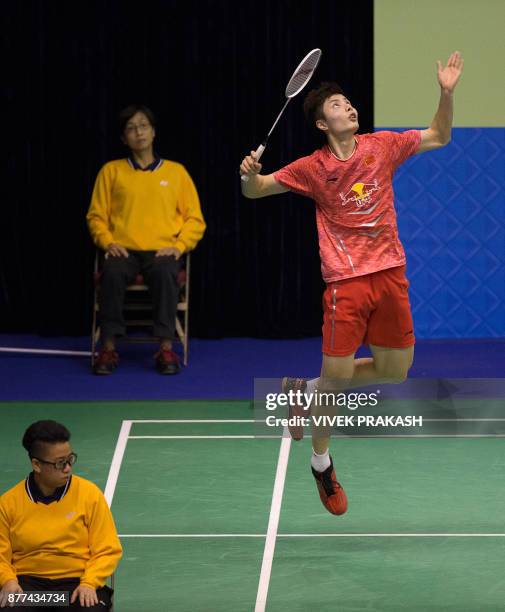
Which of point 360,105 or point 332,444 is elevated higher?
point 360,105

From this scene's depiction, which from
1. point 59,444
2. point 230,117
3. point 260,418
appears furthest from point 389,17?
point 59,444

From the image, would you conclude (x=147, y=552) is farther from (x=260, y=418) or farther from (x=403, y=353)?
(x=260, y=418)

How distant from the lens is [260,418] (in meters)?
9.00

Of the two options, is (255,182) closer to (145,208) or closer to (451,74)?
(451,74)

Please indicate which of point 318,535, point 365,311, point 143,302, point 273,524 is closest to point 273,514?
point 273,524

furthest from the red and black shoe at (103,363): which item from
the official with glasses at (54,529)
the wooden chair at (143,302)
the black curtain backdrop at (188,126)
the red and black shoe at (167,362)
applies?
the official with glasses at (54,529)

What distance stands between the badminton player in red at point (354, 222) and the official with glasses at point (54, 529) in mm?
1585

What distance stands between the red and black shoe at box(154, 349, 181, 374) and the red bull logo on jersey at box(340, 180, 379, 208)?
3858 mm

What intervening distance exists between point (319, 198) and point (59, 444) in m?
1.88

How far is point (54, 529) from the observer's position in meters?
5.28

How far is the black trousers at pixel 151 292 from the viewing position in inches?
388

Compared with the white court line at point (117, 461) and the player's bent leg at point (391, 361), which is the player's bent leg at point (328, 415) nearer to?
the player's bent leg at point (391, 361)

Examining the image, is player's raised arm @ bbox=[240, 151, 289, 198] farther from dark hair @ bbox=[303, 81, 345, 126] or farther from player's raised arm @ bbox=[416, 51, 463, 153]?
player's raised arm @ bbox=[416, 51, 463, 153]

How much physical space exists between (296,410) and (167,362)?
3.23m
